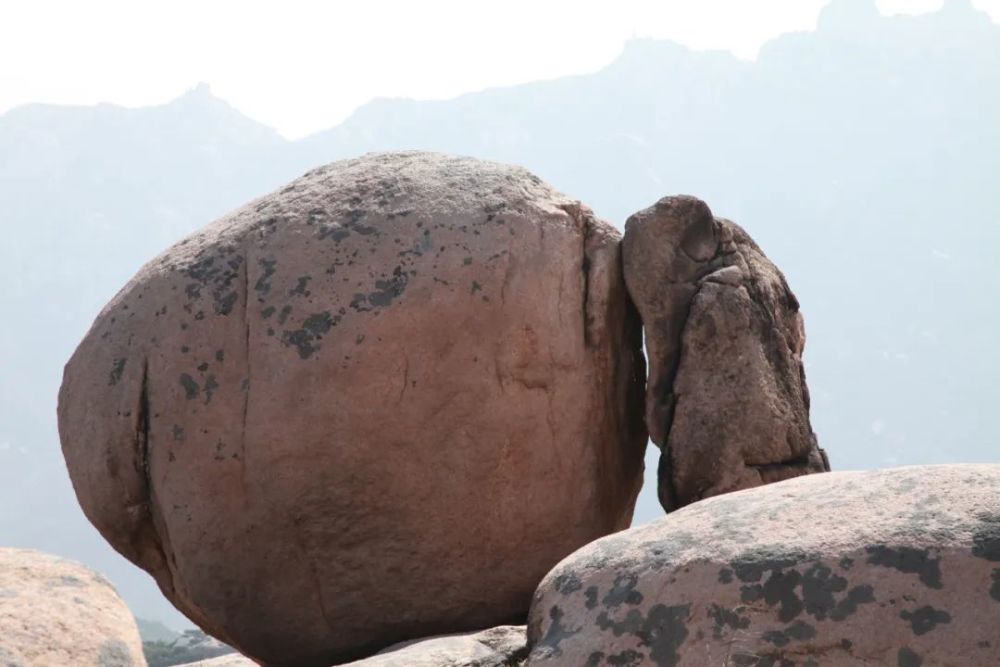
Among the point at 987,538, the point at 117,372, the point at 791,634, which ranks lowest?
the point at 791,634

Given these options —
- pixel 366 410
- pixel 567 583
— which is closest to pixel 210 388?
pixel 366 410

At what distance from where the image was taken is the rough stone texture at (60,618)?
3842 millimetres

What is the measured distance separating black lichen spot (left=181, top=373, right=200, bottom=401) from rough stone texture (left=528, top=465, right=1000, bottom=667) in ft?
8.20

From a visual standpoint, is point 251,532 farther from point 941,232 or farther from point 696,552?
point 941,232

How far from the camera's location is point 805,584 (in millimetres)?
3166

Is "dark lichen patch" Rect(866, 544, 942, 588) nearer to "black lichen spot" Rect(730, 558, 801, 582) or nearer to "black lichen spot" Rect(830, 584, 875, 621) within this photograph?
"black lichen spot" Rect(830, 584, 875, 621)

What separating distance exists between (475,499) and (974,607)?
111 inches

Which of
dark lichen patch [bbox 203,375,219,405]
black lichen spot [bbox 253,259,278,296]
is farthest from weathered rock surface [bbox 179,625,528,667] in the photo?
black lichen spot [bbox 253,259,278,296]

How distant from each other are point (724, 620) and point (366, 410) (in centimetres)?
251

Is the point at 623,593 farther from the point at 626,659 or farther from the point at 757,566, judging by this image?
the point at 757,566

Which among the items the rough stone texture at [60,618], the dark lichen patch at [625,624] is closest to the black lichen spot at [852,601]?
the dark lichen patch at [625,624]

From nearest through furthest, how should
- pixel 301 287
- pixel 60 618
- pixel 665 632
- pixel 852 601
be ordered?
1. pixel 852 601
2. pixel 665 632
3. pixel 60 618
4. pixel 301 287

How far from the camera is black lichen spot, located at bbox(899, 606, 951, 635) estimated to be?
2.98m

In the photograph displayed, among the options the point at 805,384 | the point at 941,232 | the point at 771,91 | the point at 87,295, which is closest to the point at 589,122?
the point at 771,91
